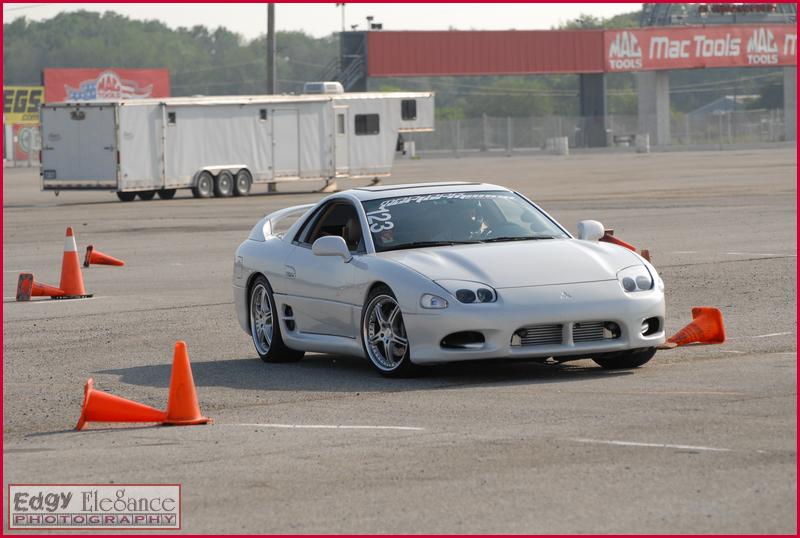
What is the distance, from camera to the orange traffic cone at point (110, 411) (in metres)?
9.49

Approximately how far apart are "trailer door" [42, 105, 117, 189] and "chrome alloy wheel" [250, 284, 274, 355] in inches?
1090

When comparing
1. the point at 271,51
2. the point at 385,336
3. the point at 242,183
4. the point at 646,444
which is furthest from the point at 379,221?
the point at 271,51

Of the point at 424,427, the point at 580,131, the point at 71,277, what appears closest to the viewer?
the point at 424,427

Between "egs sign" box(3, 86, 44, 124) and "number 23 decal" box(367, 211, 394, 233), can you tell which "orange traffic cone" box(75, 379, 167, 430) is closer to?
"number 23 decal" box(367, 211, 394, 233)

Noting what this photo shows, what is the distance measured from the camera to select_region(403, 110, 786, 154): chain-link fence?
82125mm

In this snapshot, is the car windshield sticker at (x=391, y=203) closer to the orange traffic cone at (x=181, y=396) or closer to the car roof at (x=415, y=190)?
the car roof at (x=415, y=190)

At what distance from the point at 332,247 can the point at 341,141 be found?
A: 112 feet

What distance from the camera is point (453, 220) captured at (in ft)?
39.6

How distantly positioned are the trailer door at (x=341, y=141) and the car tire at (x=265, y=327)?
32.5 meters

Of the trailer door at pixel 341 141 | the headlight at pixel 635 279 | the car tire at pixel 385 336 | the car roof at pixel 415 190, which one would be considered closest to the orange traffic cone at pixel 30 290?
the car roof at pixel 415 190

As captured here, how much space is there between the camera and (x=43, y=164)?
136ft

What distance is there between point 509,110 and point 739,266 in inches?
5016
